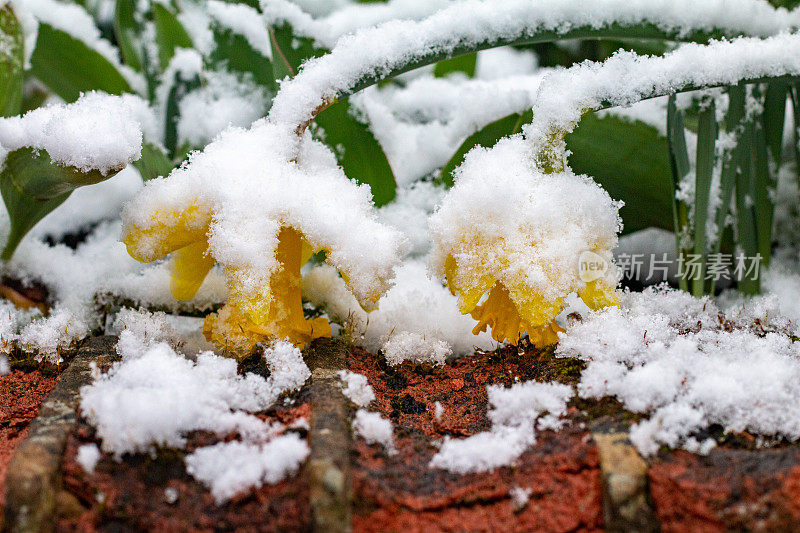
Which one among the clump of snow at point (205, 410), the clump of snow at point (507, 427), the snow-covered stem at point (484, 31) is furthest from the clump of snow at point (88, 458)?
the snow-covered stem at point (484, 31)

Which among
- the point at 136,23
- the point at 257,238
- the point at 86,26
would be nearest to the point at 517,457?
the point at 257,238

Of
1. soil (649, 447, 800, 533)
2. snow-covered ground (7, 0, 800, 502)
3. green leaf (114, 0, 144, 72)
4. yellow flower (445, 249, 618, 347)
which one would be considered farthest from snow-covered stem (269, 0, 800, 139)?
green leaf (114, 0, 144, 72)

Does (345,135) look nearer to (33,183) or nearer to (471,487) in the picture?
(33,183)

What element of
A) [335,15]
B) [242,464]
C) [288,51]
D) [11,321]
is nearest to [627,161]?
[288,51]

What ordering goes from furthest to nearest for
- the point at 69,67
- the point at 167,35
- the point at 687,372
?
the point at 167,35 → the point at 69,67 → the point at 687,372

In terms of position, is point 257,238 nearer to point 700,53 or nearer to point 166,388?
point 166,388

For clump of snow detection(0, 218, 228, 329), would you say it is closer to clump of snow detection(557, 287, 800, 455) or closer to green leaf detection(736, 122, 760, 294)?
clump of snow detection(557, 287, 800, 455)
